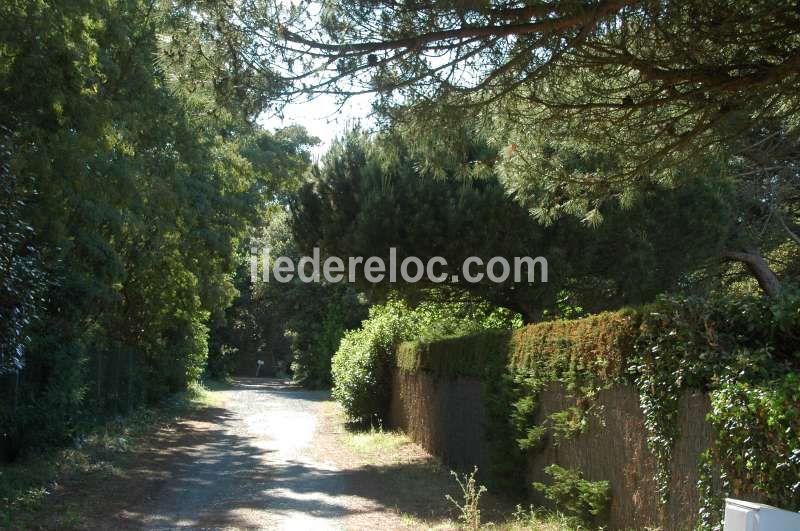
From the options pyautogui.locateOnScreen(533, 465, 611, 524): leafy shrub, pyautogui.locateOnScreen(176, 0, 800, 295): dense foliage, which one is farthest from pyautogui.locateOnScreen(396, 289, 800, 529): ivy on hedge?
pyautogui.locateOnScreen(176, 0, 800, 295): dense foliage

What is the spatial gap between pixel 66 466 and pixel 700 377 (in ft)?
34.0

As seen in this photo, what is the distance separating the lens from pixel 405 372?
1955 cm

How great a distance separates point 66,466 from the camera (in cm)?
1270

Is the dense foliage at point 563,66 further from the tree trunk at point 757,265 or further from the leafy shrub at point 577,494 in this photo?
the tree trunk at point 757,265

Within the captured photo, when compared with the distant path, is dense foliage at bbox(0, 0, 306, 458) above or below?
above

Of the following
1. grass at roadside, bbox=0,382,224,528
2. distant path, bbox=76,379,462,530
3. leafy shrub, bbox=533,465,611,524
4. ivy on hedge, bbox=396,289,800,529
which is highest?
ivy on hedge, bbox=396,289,800,529

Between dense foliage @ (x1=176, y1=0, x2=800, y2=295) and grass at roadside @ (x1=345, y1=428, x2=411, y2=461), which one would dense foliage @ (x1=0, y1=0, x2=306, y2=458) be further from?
grass at roadside @ (x1=345, y1=428, x2=411, y2=461)

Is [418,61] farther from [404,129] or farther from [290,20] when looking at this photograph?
[290,20]

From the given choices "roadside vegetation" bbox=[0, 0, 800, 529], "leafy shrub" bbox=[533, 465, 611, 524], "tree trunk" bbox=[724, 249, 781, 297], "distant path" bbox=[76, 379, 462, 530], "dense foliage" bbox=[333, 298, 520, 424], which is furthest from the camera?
"dense foliage" bbox=[333, 298, 520, 424]

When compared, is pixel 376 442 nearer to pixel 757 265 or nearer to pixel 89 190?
pixel 89 190

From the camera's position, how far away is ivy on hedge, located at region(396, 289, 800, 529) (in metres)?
4.86

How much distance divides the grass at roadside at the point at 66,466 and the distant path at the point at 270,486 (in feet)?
1.51

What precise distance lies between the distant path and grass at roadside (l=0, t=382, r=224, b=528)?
461mm

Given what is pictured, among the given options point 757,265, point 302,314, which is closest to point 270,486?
point 757,265
